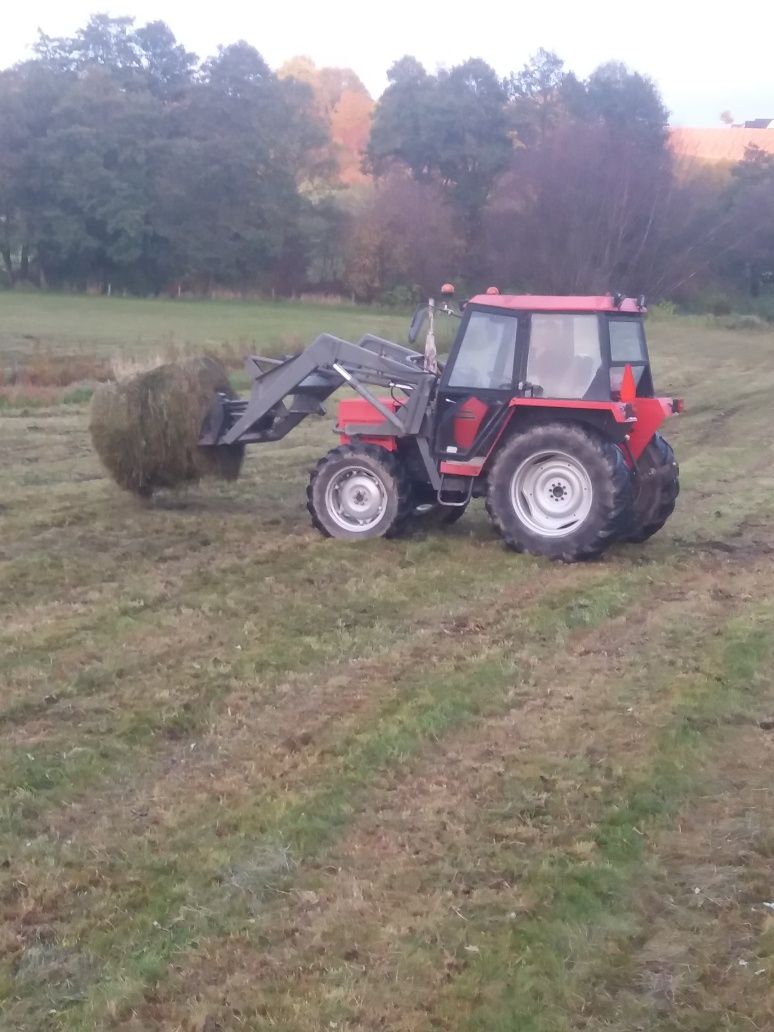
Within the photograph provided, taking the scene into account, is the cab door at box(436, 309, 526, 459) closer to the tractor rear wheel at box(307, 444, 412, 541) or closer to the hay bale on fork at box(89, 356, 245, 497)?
the tractor rear wheel at box(307, 444, 412, 541)

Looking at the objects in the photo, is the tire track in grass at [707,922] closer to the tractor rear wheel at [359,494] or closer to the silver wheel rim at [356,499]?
the tractor rear wheel at [359,494]

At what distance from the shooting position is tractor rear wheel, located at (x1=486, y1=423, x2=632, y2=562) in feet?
28.2

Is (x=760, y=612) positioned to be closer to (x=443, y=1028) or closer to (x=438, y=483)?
(x=438, y=483)

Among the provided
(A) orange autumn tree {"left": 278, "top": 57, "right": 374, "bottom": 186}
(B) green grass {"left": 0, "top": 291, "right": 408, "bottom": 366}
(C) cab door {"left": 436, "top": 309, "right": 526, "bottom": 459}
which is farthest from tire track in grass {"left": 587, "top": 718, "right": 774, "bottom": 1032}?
(A) orange autumn tree {"left": 278, "top": 57, "right": 374, "bottom": 186}

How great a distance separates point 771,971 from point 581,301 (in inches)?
244

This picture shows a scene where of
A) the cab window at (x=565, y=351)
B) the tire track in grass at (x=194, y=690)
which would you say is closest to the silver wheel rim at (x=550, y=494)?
the cab window at (x=565, y=351)

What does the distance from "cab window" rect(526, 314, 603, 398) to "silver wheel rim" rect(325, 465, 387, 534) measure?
150cm

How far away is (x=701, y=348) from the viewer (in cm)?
3216

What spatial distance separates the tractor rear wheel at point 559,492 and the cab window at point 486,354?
549 mm

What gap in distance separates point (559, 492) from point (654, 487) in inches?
35.7

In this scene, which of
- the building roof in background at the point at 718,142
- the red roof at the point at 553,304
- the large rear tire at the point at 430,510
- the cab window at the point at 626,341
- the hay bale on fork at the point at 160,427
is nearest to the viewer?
the red roof at the point at 553,304

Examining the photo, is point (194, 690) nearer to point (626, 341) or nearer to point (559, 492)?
point (559, 492)

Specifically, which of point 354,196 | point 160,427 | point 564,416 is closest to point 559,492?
point 564,416

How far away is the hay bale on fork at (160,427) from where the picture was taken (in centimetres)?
995
